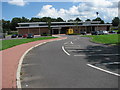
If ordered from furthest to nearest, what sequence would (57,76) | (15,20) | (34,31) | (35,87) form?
(15,20) → (34,31) → (57,76) → (35,87)

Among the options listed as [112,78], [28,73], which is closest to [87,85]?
[112,78]

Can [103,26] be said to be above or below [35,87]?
above

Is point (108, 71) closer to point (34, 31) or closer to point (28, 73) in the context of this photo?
point (28, 73)

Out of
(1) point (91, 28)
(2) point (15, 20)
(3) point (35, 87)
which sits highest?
(2) point (15, 20)

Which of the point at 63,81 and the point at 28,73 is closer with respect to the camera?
the point at 63,81

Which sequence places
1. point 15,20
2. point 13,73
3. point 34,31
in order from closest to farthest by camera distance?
point 13,73
point 34,31
point 15,20

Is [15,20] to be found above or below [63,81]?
above

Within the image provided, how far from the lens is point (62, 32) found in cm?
7100

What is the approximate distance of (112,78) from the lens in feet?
21.0

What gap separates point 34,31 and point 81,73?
6138cm

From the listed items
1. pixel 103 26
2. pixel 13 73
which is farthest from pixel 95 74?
pixel 103 26

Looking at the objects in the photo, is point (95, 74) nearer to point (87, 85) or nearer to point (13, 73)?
point (87, 85)

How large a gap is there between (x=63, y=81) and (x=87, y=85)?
964mm

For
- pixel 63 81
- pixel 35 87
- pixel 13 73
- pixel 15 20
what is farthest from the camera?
pixel 15 20
